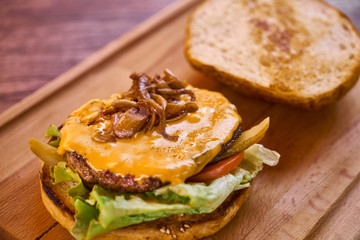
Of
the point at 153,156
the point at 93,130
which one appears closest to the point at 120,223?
the point at 153,156

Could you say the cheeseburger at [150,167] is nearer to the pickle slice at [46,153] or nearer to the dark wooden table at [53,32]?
the pickle slice at [46,153]

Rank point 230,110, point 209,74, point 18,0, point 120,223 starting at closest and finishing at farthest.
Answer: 1. point 120,223
2. point 230,110
3. point 209,74
4. point 18,0

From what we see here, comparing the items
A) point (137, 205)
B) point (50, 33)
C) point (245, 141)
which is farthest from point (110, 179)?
point (50, 33)

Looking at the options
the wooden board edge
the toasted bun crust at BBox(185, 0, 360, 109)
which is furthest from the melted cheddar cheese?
the wooden board edge

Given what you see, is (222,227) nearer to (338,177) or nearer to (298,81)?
(338,177)

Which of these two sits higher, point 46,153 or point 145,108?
point 145,108

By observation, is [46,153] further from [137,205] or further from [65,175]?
[137,205]

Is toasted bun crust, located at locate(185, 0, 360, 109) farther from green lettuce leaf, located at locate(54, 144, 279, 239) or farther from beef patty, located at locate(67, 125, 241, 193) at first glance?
beef patty, located at locate(67, 125, 241, 193)
